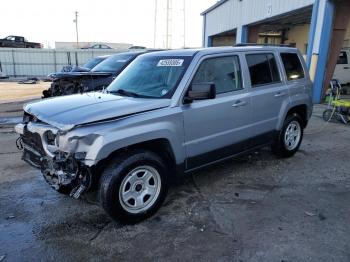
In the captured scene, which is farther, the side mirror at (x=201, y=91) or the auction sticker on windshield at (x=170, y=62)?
the auction sticker on windshield at (x=170, y=62)

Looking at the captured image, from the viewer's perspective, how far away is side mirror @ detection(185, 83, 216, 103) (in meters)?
3.77

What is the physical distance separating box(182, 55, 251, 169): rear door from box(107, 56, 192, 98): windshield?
0.81 ft

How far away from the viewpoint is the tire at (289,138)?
5.61 m

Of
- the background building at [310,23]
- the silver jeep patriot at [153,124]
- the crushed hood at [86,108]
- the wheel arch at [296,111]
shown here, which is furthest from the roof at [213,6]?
the crushed hood at [86,108]

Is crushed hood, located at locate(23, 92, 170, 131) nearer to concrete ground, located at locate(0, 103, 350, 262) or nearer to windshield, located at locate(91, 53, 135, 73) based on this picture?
concrete ground, located at locate(0, 103, 350, 262)

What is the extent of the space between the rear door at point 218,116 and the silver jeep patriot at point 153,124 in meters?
→ 0.01

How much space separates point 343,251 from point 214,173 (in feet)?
7.59

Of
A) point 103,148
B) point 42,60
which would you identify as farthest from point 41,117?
point 42,60

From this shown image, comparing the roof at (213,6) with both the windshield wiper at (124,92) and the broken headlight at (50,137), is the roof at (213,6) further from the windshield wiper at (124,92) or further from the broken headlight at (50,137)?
the broken headlight at (50,137)

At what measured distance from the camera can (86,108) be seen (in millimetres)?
3598

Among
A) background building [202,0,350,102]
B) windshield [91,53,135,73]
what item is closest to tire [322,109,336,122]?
background building [202,0,350,102]

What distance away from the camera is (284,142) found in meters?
5.68

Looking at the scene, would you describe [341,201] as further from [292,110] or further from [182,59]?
[182,59]

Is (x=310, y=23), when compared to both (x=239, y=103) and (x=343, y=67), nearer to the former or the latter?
(x=343, y=67)
